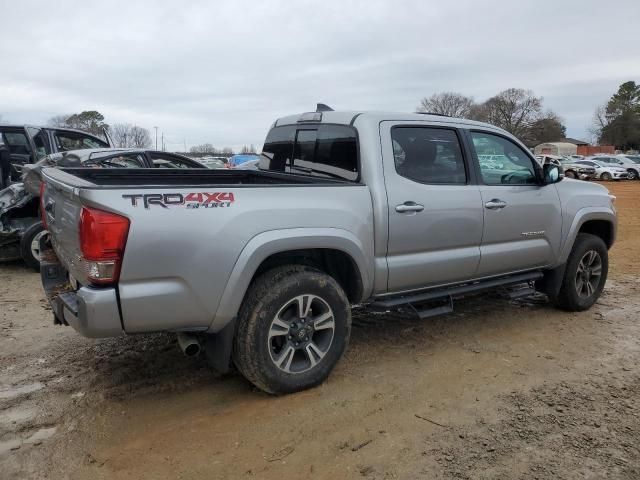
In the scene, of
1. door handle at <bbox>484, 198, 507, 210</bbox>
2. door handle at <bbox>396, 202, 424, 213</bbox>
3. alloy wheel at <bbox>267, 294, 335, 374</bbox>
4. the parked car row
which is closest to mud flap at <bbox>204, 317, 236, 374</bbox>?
alloy wheel at <bbox>267, 294, 335, 374</bbox>

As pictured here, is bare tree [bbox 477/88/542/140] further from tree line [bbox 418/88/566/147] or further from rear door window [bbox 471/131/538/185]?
rear door window [bbox 471/131/538/185]

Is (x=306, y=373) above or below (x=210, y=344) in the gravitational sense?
below

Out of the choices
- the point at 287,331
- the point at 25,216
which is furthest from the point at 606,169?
the point at 287,331

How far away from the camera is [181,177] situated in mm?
4742

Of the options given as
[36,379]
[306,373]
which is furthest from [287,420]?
[36,379]

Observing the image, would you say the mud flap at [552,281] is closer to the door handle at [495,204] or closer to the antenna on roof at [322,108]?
the door handle at [495,204]

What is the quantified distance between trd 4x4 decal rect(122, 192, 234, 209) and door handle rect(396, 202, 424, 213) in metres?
1.34

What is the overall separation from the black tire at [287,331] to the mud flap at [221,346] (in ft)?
0.28

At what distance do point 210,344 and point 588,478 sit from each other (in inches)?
89.6

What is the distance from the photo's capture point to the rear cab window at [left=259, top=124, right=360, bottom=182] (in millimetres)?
4148

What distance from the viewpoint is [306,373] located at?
12.1 feet

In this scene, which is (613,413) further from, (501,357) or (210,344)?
(210,344)

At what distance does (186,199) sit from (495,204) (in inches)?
107

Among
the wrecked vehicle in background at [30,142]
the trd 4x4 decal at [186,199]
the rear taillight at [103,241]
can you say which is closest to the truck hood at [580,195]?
the trd 4x4 decal at [186,199]
